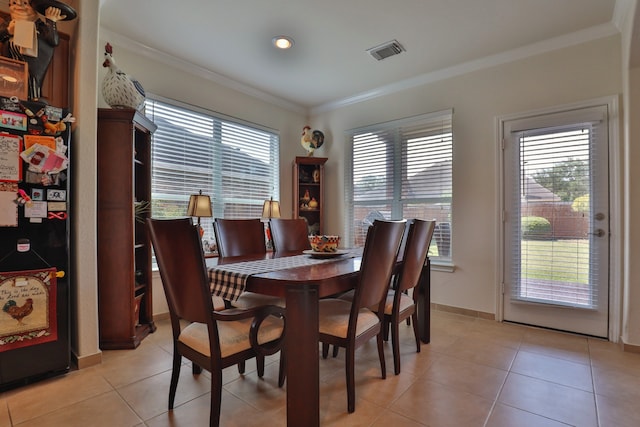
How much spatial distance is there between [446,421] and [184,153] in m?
3.19

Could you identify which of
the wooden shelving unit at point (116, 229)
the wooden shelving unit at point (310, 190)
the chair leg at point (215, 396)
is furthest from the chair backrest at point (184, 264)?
the wooden shelving unit at point (310, 190)

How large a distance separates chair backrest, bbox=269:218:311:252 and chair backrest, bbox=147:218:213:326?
4.13 ft

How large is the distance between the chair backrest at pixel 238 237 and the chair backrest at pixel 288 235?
14 centimetres

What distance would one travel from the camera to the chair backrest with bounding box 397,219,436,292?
2057 millimetres

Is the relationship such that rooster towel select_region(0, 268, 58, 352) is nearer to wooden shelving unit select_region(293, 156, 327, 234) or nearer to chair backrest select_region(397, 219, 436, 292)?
chair backrest select_region(397, 219, 436, 292)

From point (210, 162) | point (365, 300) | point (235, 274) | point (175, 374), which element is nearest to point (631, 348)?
point (365, 300)

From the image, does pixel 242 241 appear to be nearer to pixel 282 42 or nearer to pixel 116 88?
pixel 116 88

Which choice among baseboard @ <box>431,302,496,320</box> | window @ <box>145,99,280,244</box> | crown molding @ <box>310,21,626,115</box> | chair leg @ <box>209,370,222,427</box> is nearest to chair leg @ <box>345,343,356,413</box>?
chair leg @ <box>209,370,222,427</box>

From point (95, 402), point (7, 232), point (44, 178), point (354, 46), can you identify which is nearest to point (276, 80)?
point (354, 46)

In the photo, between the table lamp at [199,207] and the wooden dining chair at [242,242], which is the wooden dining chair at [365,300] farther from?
the table lamp at [199,207]

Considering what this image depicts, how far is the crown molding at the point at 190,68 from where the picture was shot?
2.80 metres

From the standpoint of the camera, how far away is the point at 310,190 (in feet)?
14.6

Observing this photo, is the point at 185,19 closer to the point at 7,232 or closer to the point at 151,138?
the point at 151,138

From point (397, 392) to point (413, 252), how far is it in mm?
849
